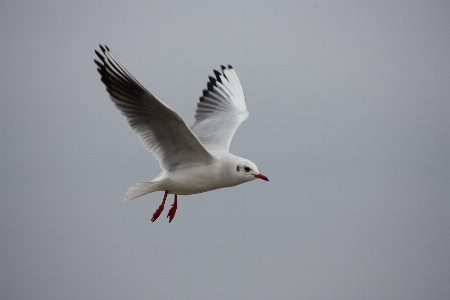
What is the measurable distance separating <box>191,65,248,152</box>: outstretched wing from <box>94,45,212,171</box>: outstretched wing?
0.66 metres

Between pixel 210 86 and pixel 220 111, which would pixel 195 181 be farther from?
pixel 210 86

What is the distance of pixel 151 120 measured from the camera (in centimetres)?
714

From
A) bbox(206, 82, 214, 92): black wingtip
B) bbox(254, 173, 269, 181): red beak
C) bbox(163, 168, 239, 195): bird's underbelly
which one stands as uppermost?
bbox(206, 82, 214, 92): black wingtip

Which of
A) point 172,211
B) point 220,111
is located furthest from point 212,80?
point 172,211

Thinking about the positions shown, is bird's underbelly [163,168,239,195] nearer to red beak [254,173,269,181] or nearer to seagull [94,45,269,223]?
seagull [94,45,269,223]

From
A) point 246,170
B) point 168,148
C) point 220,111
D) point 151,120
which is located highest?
point 220,111

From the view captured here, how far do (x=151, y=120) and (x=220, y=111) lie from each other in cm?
226

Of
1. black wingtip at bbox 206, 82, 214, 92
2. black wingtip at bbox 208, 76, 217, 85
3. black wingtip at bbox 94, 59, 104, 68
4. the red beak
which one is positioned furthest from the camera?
black wingtip at bbox 208, 76, 217, 85

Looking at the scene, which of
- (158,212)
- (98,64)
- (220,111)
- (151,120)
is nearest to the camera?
(98,64)

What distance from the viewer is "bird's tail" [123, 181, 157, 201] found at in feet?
24.0

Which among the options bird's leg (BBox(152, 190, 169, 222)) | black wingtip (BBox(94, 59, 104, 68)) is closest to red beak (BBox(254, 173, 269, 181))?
bird's leg (BBox(152, 190, 169, 222))

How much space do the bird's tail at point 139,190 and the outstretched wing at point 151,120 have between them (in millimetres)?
280

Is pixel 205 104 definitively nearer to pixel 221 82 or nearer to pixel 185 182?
pixel 221 82

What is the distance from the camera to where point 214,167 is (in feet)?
23.9
